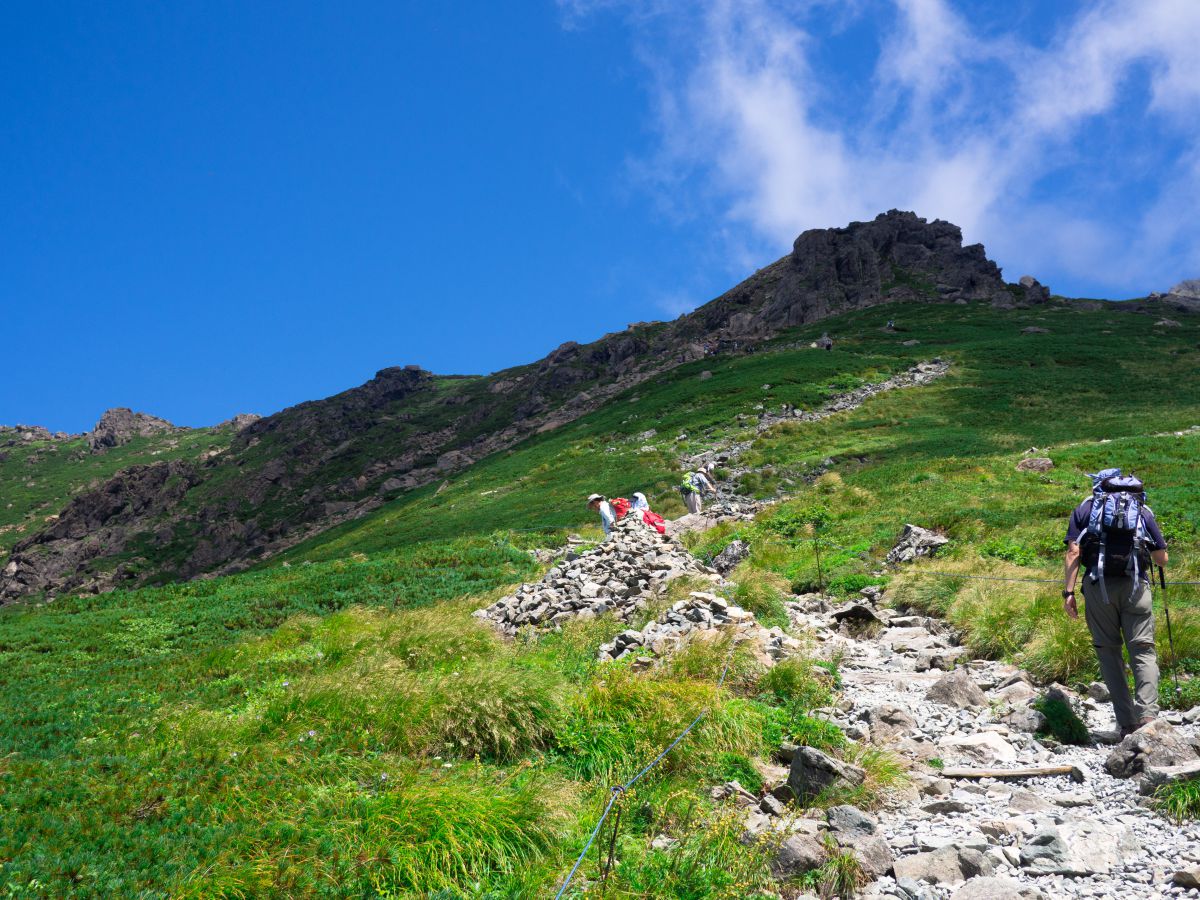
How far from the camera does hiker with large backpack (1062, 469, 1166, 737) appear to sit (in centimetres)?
718

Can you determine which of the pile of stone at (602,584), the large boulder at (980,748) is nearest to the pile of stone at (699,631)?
the pile of stone at (602,584)

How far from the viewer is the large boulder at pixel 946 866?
5012 millimetres

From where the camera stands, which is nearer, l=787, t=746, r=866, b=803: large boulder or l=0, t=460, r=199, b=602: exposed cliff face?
l=787, t=746, r=866, b=803: large boulder

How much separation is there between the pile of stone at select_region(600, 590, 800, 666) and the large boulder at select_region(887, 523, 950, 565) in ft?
20.0

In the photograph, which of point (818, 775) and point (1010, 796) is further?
point (818, 775)

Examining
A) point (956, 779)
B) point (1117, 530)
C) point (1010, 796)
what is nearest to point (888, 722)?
point (956, 779)

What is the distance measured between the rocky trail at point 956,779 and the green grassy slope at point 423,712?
462mm

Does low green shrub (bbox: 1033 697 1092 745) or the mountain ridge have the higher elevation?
the mountain ridge

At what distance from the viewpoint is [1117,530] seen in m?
7.32

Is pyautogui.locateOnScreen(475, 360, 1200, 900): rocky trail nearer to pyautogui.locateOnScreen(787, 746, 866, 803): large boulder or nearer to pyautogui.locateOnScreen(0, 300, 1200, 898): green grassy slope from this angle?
pyautogui.locateOnScreen(787, 746, 866, 803): large boulder

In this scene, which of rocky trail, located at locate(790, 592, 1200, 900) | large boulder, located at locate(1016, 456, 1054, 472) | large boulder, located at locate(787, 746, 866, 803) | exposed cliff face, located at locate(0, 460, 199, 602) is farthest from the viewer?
exposed cliff face, located at locate(0, 460, 199, 602)

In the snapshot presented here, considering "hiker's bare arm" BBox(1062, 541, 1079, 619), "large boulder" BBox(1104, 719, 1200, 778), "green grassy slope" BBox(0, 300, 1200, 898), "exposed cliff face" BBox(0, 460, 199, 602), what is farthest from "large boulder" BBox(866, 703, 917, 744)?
"exposed cliff face" BBox(0, 460, 199, 602)

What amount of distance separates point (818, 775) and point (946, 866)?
143 cm

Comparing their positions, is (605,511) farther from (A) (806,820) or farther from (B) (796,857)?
(B) (796,857)
